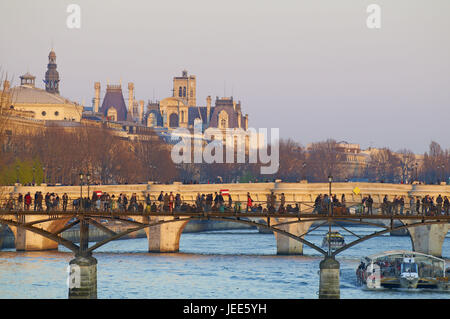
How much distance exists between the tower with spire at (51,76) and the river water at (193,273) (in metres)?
110

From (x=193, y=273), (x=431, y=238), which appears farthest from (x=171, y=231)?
(x=431, y=238)

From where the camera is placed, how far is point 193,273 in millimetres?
62188

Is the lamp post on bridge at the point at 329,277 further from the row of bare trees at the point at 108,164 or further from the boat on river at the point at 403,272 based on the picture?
the row of bare trees at the point at 108,164

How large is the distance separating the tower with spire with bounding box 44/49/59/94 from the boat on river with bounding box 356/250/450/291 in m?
A: 134

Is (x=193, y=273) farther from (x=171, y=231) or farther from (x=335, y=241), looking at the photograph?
(x=335, y=241)

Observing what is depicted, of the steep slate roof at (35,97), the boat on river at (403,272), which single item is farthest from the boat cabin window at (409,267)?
the steep slate roof at (35,97)

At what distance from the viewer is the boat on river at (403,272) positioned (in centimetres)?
5834

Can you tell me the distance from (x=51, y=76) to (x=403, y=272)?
136 m

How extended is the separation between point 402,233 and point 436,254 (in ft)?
87.6

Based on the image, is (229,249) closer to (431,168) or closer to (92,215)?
(92,215)

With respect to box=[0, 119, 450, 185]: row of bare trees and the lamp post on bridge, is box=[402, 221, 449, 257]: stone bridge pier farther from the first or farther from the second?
the lamp post on bridge

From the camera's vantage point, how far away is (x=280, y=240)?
73625 mm

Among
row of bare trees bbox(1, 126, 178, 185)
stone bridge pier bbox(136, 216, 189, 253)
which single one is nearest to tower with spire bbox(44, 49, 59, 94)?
row of bare trees bbox(1, 126, 178, 185)

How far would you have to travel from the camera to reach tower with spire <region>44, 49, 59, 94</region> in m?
189
